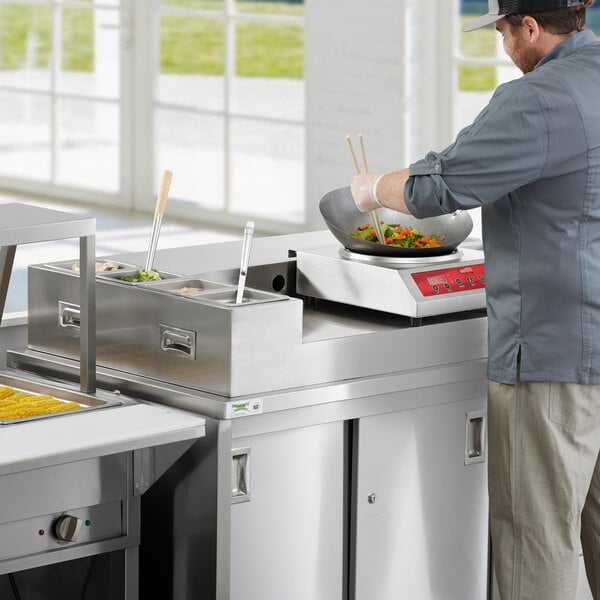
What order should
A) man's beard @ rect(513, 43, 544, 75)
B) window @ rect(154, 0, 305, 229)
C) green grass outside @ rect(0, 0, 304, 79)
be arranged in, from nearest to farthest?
1. man's beard @ rect(513, 43, 544, 75)
2. window @ rect(154, 0, 305, 229)
3. green grass outside @ rect(0, 0, 304, 79)

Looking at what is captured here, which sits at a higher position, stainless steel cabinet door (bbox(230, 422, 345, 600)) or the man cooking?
the man cooking

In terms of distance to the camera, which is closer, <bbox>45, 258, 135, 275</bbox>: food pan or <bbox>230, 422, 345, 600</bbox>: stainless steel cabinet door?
<bbox>230, 422, 345, 600</bbox>: stainless steel cabinet door

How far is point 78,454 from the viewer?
2.29 metres

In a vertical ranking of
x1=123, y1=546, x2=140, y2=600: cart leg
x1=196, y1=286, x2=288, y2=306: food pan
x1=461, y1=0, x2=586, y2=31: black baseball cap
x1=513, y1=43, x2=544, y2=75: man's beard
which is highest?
x1=461, y1=0, x2=586, y2=31: black baseball cap

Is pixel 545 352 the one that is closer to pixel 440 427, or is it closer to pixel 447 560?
pixel 440 427

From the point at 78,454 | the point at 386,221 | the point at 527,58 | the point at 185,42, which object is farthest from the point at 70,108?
the point at 78,454

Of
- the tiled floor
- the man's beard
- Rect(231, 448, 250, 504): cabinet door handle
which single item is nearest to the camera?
Rect(231, 448, 250, 504): cabinet door handle

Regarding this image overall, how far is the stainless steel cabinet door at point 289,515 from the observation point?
8.55 ft

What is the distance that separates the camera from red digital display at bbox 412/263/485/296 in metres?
2.85

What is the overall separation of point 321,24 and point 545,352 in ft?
15.8

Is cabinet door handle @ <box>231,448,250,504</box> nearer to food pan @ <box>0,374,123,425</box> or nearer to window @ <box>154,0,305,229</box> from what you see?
food pan @ <box>0,374,123,425</box>

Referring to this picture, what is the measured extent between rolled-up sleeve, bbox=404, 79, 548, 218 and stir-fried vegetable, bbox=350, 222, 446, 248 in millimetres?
436

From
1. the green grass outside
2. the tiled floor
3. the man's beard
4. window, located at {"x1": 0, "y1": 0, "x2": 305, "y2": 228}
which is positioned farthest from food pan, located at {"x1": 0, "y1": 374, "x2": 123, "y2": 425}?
the green grass outside

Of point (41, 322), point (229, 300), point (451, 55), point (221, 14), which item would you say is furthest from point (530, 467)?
point (221, 14)
